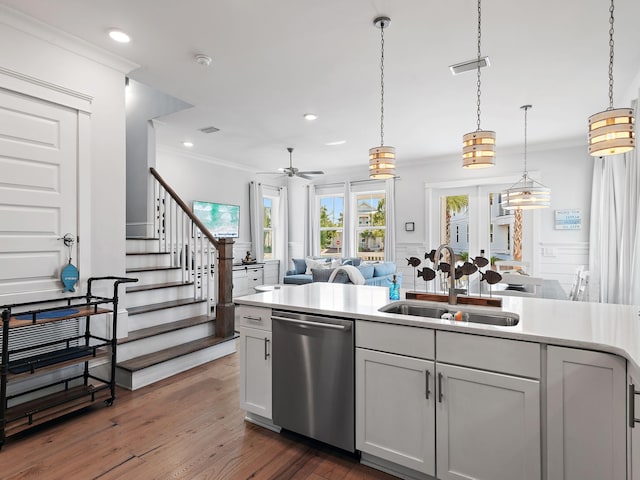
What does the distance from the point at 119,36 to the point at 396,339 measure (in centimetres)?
312

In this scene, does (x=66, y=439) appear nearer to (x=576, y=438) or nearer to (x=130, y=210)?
(x=576, y=438)

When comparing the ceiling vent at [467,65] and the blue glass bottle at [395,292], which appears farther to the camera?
the ceiling vent at [467,65]

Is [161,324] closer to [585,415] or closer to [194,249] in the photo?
[194,249]

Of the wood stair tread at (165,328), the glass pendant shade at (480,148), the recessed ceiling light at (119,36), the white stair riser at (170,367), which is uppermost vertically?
the recessed ceiling light at (119,36)

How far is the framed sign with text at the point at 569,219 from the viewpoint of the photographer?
614cm

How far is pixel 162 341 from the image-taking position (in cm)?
362

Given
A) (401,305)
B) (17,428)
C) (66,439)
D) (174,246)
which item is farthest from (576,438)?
(174,246)

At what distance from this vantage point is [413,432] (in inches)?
73.1

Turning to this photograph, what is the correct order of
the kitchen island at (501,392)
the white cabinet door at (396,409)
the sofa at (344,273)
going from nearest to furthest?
the kitchen island at (501,392), the white cabinet door at (396,409), the sofa at (344,273)

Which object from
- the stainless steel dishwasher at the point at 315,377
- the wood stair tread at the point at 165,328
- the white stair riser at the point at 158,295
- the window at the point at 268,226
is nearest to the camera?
the stainless steel dishwasher at the point at 315,377

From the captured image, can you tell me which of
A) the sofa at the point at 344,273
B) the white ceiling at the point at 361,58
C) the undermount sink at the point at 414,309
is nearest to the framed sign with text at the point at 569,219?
the white ceiling at the point at 361,58

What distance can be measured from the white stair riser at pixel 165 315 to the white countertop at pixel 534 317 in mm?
1721

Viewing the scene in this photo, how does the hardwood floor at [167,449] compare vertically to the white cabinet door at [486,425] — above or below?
below

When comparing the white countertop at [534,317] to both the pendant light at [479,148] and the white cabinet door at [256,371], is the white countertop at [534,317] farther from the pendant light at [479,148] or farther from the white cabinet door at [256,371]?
the pendant light at [479,148]
